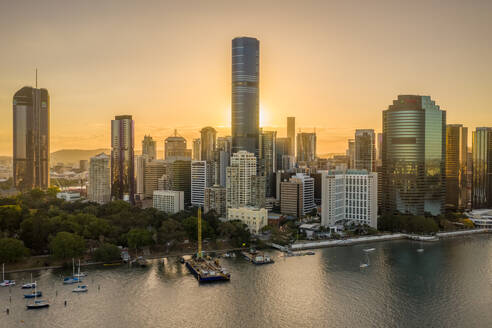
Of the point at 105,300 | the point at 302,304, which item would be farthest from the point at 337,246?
the point at 105,300

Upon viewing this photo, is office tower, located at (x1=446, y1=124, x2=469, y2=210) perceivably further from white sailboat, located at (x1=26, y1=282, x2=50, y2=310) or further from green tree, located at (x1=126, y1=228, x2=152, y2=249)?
white sailboat, located at (x1=26, y1=282, x2=50, y2=310)

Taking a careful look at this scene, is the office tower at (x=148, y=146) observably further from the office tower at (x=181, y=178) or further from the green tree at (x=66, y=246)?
the green tree at (x=66, y=246)

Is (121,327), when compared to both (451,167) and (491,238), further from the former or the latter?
(451,167)

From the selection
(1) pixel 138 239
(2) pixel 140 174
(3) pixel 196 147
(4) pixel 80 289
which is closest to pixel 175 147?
(3) pixel 196 147

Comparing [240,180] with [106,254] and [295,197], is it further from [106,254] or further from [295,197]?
[106,254]

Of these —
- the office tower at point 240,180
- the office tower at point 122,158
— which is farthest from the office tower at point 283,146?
the office tower at point 240,180

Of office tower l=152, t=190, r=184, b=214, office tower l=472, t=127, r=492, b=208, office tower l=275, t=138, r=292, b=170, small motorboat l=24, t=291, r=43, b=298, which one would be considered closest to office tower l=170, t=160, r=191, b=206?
office tower l=152, t=190, r=184, b=214

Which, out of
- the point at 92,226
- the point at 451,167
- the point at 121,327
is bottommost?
the point at 121,327
